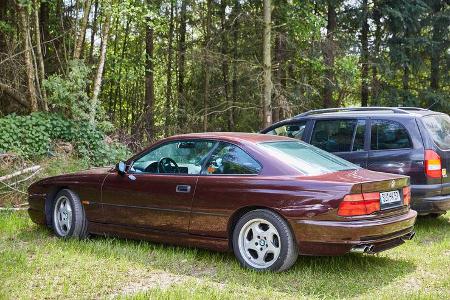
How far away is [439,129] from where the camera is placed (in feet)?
24.9

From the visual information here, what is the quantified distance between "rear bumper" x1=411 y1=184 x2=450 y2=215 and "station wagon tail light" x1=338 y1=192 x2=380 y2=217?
7.38ft

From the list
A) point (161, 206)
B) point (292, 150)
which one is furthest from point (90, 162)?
point (292, 150)

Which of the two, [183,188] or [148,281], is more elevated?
[183,188]

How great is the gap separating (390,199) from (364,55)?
17914 millimetres

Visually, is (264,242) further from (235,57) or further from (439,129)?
(235,57)

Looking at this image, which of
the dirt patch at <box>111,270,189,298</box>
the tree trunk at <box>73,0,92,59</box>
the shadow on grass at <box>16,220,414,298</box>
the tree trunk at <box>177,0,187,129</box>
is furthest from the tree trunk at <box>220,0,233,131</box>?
the dirt patch at <box>111,270,189,298</box>

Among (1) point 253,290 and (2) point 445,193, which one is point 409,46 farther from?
(1) point 253,290

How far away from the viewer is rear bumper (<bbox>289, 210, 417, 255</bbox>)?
5.02m

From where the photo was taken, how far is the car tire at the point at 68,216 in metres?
6.90

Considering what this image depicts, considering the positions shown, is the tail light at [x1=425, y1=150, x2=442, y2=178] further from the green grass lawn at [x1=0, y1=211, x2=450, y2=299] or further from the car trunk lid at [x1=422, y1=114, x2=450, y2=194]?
the green grass lawn at [x1=0, y1=211, x2=450, y2=299]

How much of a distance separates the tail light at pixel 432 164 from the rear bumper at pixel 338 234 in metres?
2.19

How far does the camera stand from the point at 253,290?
4.78 meters

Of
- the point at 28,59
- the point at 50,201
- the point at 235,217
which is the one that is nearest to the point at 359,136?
the point at 235,217

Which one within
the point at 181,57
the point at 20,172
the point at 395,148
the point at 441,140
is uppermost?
the point at 181,57
